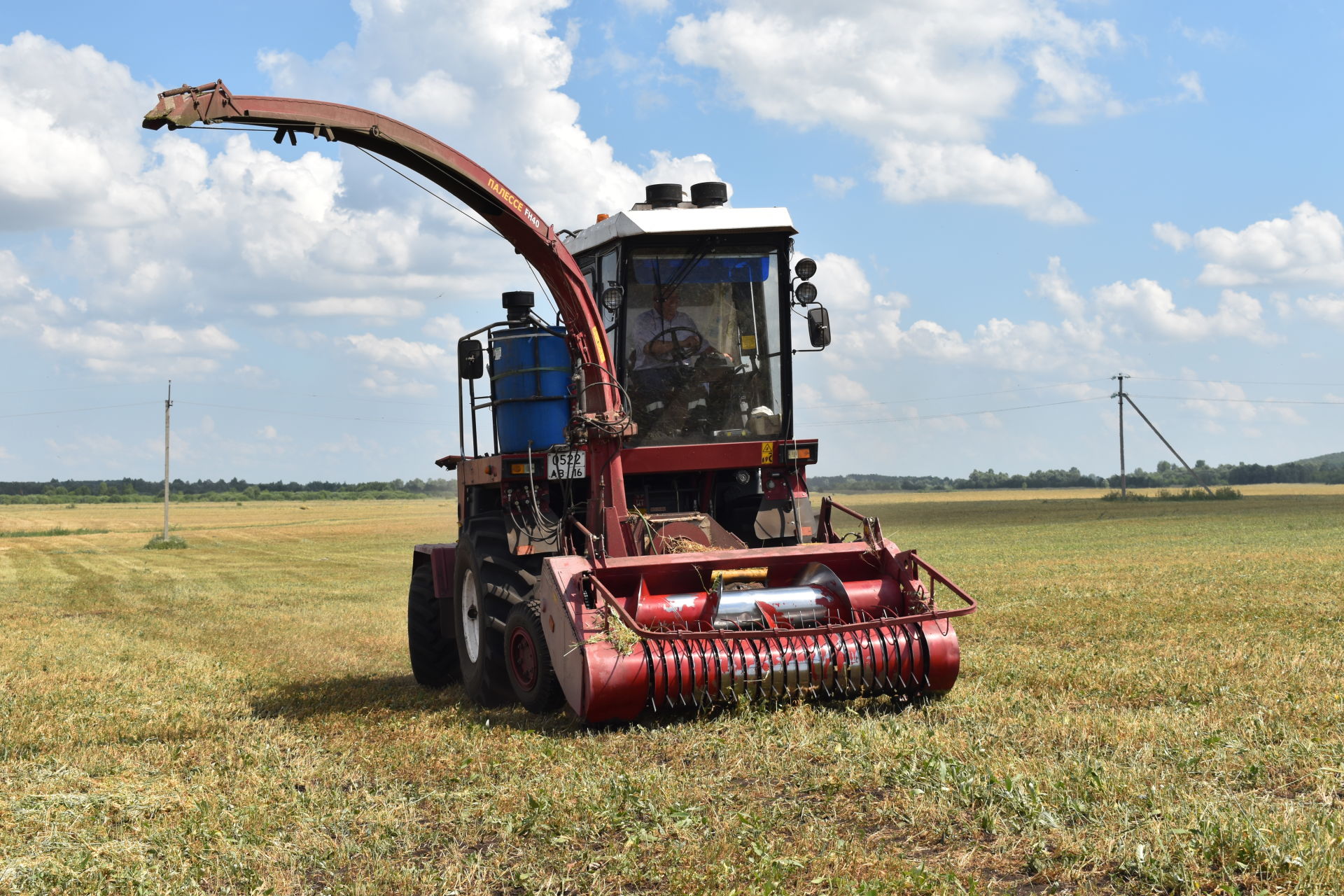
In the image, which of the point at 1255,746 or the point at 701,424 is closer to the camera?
the point at 1255,746

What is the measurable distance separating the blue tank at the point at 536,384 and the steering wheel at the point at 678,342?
26.9 inches

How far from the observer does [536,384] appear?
888cm

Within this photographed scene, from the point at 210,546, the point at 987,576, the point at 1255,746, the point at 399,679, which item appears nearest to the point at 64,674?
the point at 399,679

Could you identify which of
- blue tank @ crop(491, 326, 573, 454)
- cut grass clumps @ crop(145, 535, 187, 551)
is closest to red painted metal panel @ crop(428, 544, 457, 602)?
blue tank @ crop(491, 326, 573, 454)

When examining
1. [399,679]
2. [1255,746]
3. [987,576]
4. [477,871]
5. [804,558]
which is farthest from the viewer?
[987,576]

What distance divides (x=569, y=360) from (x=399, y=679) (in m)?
3.94

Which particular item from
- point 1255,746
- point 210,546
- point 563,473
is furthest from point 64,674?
point 210,546

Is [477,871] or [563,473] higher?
[563,473]

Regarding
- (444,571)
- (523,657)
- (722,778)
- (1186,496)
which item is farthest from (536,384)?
(1186,496)

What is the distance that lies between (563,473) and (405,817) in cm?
343

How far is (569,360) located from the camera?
8.81m

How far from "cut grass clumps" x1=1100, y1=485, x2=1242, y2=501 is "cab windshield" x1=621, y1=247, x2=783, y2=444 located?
2347 inches

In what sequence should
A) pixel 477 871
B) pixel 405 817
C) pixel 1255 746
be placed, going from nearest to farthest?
pixel 477 871, pixel 405 817, pixel 1255 746

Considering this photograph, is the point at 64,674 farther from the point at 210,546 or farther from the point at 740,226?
the point at 210,546
